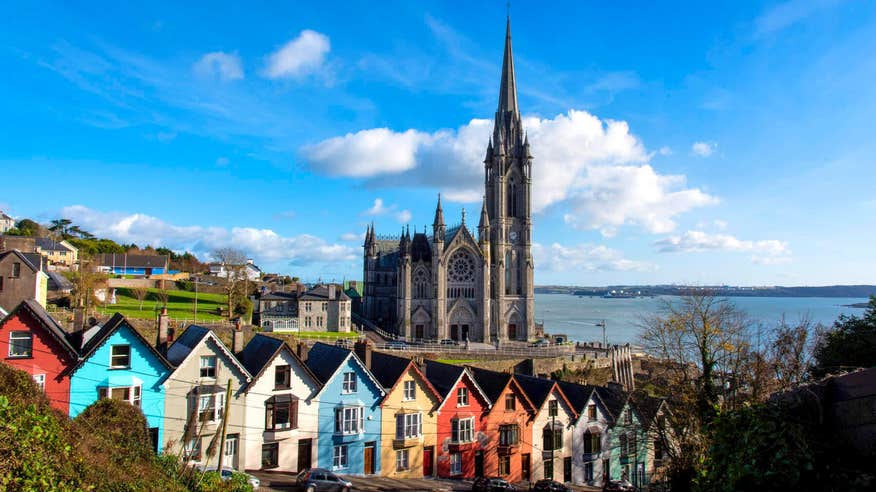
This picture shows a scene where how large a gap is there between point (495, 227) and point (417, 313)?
1730 centimetres

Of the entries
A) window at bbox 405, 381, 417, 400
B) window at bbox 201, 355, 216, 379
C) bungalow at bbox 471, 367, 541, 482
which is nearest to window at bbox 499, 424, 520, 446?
bungalow at bbox 471, 367, 541, 482

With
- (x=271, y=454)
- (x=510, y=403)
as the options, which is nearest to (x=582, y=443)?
(x=510, y=403)

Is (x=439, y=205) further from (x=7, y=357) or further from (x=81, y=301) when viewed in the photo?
(x=7, y=357)

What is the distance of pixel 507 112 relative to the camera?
274 ft

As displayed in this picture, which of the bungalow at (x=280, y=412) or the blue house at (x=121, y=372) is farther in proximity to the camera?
the bungalow at (x=280, y=412)

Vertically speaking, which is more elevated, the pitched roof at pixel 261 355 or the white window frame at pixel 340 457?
the pitched roof at pixel 261 355

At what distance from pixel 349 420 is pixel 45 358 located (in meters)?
13.7

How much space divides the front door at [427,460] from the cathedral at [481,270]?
41.3m

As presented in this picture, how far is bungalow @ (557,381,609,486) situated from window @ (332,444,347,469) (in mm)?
14050

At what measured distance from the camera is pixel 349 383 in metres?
27.9

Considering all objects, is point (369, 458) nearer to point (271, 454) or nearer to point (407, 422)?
point (407, 422)

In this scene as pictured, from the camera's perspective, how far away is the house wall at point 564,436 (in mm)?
31438

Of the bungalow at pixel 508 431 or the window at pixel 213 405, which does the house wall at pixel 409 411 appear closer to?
the bungalow at pixel 508 431

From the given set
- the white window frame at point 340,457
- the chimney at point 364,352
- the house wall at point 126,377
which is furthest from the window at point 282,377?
the house wall at point 126,377
